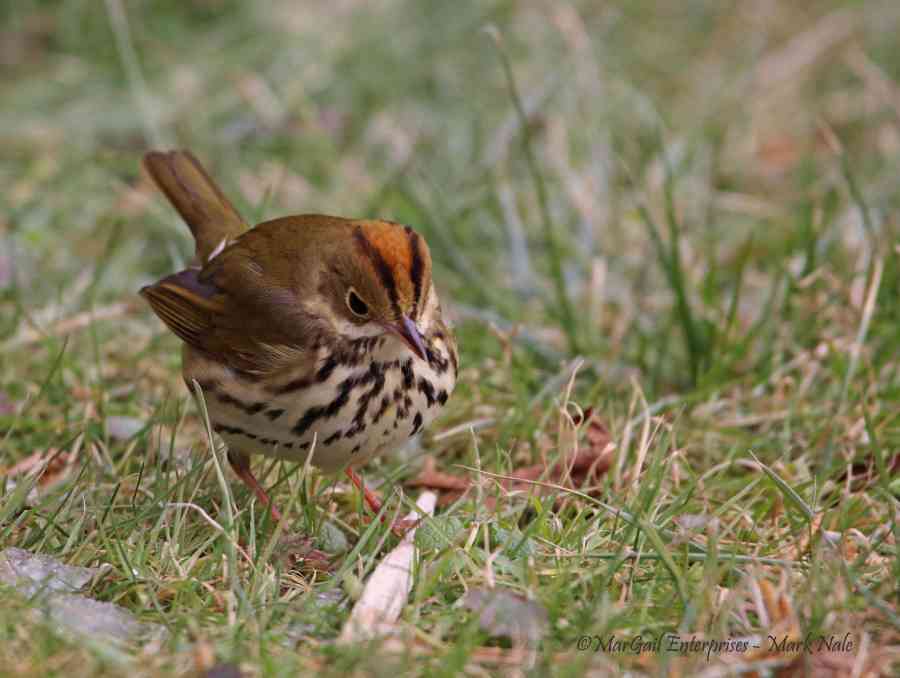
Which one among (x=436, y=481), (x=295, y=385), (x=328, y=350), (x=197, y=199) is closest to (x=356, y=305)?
(x=328, y=350)

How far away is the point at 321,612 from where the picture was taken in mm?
2547

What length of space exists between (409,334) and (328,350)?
233 mm

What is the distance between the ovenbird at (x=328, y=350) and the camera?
292 cm

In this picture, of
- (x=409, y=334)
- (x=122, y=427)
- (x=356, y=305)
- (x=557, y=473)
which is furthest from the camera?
(x=122, y=427)

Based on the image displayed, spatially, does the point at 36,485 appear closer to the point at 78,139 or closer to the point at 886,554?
the point at 886,554

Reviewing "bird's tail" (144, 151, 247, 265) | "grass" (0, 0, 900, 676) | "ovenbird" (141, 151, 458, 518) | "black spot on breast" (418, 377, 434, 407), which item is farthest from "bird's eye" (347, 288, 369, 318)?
"bird's tail" (144, 151, 247, 265)

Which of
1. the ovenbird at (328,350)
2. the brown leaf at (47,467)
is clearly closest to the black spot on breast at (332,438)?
the ovenbird at (328,350)

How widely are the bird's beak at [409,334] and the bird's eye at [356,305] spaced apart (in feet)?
0.28

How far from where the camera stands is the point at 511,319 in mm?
4332

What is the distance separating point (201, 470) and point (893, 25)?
4.99 meters

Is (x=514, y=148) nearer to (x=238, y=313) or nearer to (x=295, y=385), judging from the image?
(x=238, y=313)

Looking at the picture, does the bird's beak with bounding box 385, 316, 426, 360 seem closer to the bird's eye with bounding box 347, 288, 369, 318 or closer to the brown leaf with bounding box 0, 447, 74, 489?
the bird's eye with bounding box 347, 288, 369, 318

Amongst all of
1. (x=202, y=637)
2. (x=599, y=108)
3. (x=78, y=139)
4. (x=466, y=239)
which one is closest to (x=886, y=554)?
(x=202, y=637)

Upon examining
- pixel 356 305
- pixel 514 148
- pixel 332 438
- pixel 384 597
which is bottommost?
pixel 384 597
